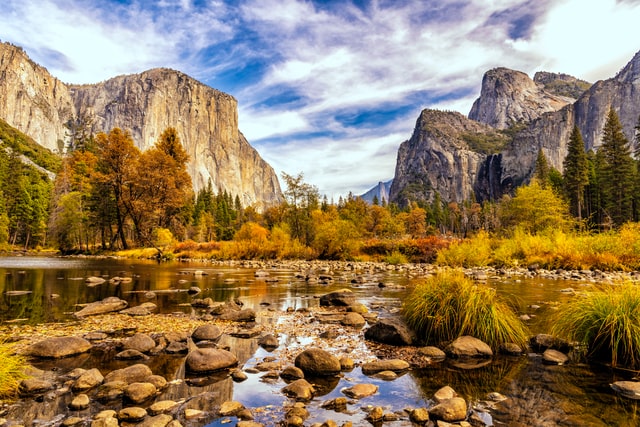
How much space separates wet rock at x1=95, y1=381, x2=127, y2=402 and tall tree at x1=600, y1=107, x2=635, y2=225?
7157 centimetres

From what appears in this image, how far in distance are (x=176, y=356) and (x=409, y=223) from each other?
94272mm

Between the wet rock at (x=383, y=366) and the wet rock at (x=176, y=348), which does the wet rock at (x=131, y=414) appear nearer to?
the wet rock at (x=176, y=348)

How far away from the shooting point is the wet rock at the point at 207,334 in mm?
7277

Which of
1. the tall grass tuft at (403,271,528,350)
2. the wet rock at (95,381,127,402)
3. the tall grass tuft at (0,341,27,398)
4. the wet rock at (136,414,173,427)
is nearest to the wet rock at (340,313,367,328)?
the tall grass tuft at (403,271,528,350)

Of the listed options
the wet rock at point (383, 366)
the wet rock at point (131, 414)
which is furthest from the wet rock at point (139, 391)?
the wet rock at point (383, 366)

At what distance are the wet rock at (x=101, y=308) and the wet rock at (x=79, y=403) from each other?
19.2 feet

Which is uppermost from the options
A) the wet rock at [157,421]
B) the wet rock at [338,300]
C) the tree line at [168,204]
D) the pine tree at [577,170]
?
the pine tree at [577,170]

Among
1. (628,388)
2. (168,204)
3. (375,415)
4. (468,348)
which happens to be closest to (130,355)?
(375,415)

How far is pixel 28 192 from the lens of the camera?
202 ft

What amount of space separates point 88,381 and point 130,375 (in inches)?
18.6

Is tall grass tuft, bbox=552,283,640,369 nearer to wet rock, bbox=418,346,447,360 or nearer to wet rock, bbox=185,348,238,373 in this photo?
wet rock, bbox=418,346,447,360

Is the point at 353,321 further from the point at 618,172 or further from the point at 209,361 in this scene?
the point at 618,172

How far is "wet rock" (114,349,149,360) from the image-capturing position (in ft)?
19.8

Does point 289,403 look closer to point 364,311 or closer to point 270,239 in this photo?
point 364,311
